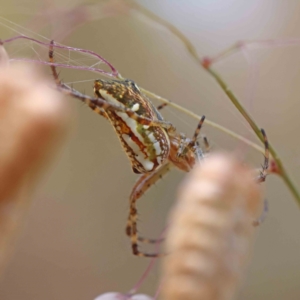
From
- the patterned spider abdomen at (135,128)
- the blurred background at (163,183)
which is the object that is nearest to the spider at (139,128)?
the patterned spider abdomen at (135,128)

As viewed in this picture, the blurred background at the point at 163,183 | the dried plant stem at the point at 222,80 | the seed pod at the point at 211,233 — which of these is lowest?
the seed pod at the point at 211,233

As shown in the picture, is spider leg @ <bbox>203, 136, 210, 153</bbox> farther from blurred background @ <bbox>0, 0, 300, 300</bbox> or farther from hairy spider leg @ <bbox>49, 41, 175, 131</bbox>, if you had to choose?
blurred background @ <bbox>0, 0, 300, 300</bbox>

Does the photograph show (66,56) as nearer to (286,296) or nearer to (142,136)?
(142,136)

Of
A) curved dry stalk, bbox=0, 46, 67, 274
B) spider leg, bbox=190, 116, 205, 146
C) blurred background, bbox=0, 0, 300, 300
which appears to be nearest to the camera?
curved dry stalk, bbox=0, 46, 67, 274

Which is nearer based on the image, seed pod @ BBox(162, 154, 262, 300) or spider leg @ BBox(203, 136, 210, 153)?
seed pod @ BBox(162, 154, 262, 300)

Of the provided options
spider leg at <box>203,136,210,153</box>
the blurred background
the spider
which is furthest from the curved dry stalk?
the blurred background

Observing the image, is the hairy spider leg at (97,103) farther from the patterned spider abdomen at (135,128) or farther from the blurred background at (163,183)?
the blurred background at (163,183)

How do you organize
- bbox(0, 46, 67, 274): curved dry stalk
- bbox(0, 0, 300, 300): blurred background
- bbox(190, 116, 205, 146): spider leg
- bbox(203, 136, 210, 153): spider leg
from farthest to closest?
bbox(0, 0, 300, 300): blurred background
bbox(203, 136, 210, 153): spider leg
bbox(190, 116, 205, 146): spider leg
bbox(0, 46, 67, 274): curved dry stalk

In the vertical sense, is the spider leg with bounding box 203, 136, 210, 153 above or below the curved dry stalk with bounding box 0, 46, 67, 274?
above
